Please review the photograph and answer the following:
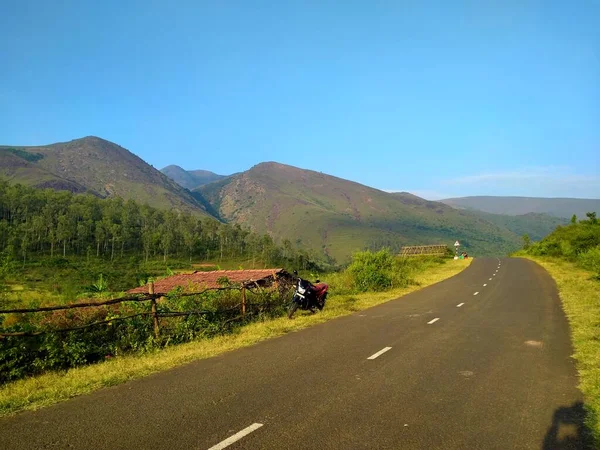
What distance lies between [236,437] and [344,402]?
1.95 meters

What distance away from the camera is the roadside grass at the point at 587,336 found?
6.86m

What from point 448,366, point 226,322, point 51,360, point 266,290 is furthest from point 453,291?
point 51,360

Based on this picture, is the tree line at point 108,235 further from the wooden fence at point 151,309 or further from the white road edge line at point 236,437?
the white road edge line at point 236,437

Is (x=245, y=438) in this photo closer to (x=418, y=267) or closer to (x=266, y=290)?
(x=266, y=290)

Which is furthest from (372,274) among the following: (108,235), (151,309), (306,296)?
(108,235)

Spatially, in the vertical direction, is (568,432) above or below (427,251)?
above

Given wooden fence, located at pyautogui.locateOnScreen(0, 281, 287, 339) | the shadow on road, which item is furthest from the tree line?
the shadow on road

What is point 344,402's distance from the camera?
6.95 meters

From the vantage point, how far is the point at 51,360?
9.55 meters

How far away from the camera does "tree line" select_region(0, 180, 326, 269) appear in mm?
135875

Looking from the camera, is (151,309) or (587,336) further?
(151,309)

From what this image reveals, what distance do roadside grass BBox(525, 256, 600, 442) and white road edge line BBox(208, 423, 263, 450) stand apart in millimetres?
4137

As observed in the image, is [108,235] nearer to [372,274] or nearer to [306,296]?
[372,274]

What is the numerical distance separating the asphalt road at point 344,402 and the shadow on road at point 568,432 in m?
0.02
